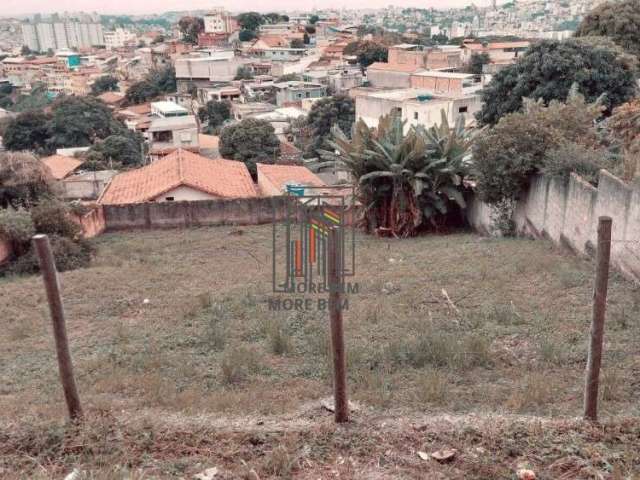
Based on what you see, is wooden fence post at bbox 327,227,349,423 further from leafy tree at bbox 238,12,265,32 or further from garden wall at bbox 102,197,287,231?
leafy tree at bbox 238,12,265,32

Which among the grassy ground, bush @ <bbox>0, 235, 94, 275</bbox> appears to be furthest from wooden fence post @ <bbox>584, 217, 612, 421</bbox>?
bush @ <bbox>0, 235, 94, 275</bbox>

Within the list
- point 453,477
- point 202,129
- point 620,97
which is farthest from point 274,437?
point 202,129

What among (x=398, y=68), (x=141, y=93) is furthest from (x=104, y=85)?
(x=398, y=68)

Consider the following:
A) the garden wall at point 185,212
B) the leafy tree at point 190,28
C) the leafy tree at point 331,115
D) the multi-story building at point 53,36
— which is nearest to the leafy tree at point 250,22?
the leafy tree at point 190,28

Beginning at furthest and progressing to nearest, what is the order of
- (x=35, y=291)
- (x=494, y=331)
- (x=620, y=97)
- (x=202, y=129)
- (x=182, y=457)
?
1. (x=202, y=129)
2. (x=620, y=97)
3. (x=35, y=291)
4. (x=494, y=331)
5. (x=182, y=457)

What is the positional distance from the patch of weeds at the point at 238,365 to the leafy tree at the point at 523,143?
6840mm

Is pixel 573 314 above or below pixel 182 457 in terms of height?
below

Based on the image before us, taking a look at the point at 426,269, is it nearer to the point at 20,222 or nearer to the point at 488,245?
the point at 488,245

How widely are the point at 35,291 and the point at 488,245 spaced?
7705 millimetres

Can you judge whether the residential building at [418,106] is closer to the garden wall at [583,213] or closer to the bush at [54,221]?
A: the garden wall at [583,213]

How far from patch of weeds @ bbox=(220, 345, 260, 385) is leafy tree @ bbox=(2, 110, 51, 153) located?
3894 cm

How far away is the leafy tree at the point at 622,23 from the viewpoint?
82.0ft

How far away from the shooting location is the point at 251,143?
27.8 meters

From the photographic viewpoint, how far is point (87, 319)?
738 centimetres
